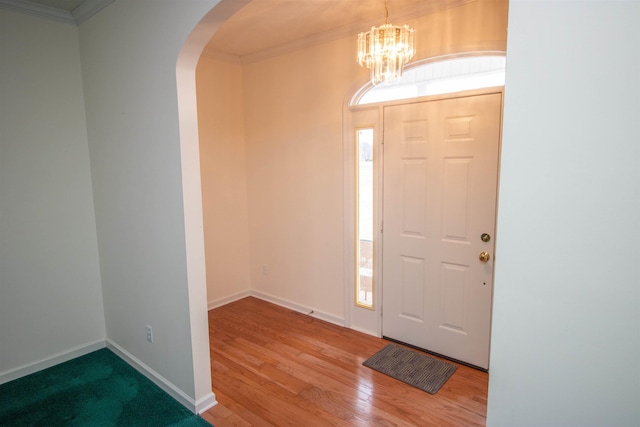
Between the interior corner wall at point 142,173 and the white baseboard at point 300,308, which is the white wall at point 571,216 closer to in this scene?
the interior corner wall at point 142,173

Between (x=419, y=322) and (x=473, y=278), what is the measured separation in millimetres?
630

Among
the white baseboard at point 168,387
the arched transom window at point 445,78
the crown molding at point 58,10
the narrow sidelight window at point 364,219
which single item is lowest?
the white baseboard at point 168,387

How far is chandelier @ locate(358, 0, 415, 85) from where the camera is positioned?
2.25 metres

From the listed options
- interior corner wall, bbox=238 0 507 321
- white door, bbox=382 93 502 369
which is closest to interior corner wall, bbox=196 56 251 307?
interior corner wall, bbox=238 0 507 321

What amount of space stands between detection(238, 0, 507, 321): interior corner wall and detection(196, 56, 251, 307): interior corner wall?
0.12 m

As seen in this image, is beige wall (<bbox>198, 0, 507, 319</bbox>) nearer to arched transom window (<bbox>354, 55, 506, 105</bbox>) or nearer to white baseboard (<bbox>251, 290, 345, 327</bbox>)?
white baseboard (<bbox>251, 290, 345, 327</bbox>)

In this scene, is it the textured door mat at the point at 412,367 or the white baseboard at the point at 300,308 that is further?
the white baseboard at the point at 300,308

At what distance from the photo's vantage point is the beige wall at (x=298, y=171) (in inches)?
135

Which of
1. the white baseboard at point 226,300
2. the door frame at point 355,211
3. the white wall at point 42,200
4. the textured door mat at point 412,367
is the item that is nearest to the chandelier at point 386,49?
the door frame at point 355,211

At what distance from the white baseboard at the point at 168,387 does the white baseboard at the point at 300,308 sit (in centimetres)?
149

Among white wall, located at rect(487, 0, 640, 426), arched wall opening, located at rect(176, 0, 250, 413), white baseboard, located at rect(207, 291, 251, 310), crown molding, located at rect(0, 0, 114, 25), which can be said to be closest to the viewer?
white wall, located at rect(487, 0, 640, 426)

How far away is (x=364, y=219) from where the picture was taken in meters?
3.40

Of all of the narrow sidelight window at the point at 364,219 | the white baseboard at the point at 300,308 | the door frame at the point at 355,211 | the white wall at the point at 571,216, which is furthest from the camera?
the white baseboard at the point at 300,308

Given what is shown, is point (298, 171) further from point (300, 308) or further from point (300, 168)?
point (300, 308)
